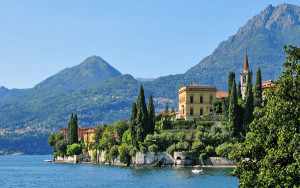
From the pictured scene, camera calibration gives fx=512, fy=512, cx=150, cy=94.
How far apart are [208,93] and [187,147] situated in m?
16.0

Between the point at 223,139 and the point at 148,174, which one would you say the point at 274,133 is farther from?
the point at 223,139

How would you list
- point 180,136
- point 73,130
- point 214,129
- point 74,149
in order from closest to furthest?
1. point 180,136
2. point 214,129
3. point 74,149
4. point 73,130

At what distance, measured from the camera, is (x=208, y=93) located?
9444 cm

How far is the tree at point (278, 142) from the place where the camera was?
23.0 metres

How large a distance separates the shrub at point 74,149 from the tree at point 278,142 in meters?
84.3

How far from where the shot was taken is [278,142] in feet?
77.7

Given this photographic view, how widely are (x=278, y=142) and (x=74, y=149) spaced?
8831cm

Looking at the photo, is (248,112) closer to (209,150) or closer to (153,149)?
(209,150)

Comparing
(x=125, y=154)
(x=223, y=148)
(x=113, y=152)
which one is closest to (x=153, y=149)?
(x=125, y=154)

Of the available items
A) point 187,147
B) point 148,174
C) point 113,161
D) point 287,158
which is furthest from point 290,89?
point 113,161

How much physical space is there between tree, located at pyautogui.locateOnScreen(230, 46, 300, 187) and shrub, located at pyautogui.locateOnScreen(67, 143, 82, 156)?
84.3 metres

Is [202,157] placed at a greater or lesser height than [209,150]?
lesser

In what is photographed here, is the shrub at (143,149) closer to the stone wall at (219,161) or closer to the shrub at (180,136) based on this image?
the shrub at (180,136)

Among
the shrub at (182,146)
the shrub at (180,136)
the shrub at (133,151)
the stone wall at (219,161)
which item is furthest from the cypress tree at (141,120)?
the stone wall at (219,161)
